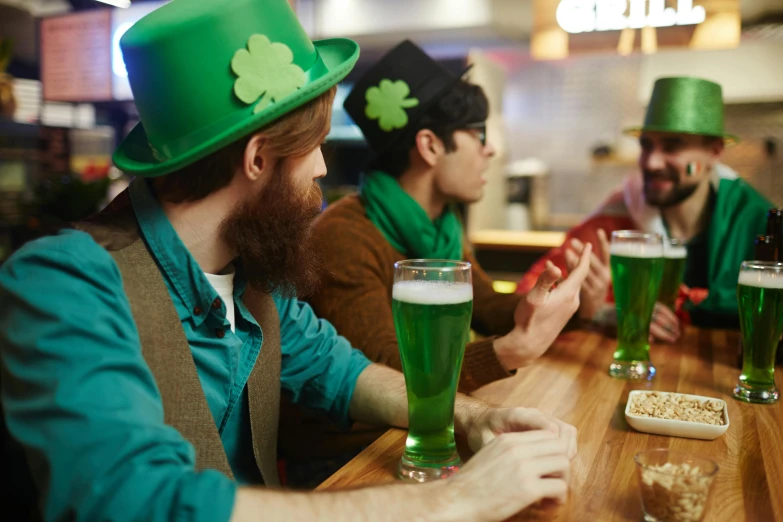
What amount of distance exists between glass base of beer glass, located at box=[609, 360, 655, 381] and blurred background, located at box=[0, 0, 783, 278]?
2.49 m

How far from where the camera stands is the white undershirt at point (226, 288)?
119cm

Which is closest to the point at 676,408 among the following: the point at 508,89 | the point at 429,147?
the point at 429,147

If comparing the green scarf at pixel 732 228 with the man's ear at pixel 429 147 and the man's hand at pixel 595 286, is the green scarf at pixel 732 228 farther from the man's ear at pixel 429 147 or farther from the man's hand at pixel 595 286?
the man's ear at pixel 429 147

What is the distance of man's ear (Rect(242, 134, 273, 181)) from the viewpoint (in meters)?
1.10

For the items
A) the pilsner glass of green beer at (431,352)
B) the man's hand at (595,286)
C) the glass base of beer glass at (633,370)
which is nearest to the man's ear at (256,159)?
the pilsner glass of green beer at (431,352)

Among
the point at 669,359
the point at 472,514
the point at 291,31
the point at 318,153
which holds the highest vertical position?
the point at 291,31

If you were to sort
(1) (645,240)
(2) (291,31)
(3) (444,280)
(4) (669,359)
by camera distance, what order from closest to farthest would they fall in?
(3) (444,280) < (2) (291,31) < (1) (645,240) < (4) (669,359)

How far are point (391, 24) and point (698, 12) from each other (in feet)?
8.46

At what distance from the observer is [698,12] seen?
3908 millimetres

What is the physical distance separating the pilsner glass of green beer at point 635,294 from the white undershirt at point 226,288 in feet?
2.84

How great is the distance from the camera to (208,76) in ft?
3.37

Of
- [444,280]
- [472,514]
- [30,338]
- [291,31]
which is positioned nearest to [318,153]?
[291,31]

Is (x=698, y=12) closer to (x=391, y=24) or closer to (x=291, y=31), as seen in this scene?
(x=391, y=24)

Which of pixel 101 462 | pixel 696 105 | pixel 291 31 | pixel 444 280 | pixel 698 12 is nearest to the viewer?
pixel 101 462
